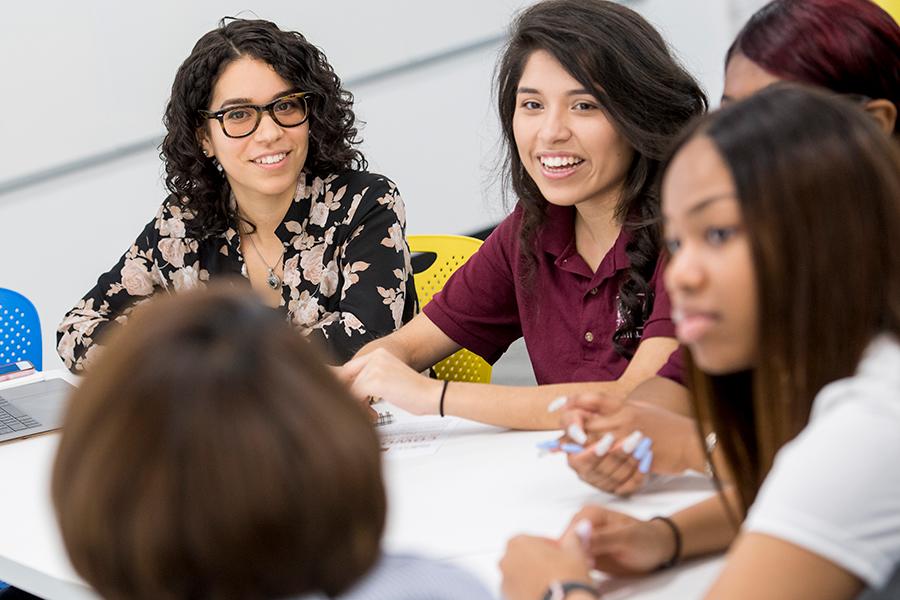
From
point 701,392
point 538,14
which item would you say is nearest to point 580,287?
point 538,14

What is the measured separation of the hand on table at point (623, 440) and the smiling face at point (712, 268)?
48 centimetres

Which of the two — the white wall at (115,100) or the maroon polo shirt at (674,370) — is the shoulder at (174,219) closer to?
the white wall at (115,100)

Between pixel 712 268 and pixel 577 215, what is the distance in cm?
131

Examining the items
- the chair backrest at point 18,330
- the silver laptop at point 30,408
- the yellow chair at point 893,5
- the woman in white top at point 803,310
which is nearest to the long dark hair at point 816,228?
the woman in white top at point 803,310

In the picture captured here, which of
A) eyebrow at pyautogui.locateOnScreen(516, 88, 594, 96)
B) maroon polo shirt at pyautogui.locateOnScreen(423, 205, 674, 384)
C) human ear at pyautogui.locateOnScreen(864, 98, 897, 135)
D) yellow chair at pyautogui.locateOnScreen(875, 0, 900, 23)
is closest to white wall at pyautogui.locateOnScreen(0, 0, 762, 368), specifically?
yellow chair at pyautogui.locateOnScreen(875, 0, 900, 23)

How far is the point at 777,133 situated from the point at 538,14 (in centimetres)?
121

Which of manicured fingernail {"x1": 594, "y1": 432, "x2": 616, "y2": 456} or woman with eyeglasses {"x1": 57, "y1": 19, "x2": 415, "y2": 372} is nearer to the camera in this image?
manicured fingernail {"x1": 594, "y1": 432, "x2": 616, "y2": 456}

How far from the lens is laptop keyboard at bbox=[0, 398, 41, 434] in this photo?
7.66 feet

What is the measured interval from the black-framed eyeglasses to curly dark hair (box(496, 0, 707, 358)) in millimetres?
667

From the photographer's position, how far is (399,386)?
2174 mm

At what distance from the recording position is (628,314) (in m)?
2.29

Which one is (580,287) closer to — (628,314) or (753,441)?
(628,314)

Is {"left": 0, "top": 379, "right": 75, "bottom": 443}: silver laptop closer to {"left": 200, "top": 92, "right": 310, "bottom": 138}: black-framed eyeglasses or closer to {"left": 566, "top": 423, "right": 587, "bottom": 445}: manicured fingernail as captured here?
{"left": 200, "top": 92, "right": 310, "bottom": 138}: black-framed eyeglasses

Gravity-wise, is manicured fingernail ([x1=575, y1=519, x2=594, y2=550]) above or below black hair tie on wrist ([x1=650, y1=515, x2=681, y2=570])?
above
